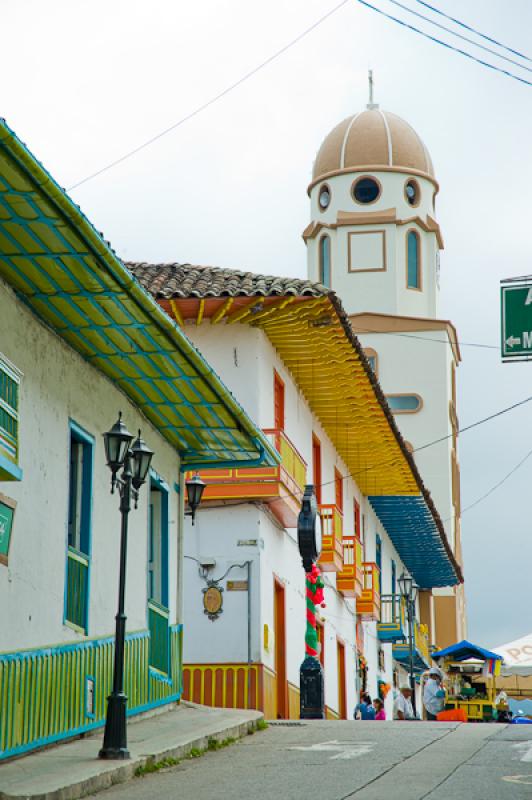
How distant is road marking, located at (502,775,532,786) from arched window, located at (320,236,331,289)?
121 ft

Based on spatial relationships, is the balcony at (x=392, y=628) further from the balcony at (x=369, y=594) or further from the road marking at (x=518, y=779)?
the road marking at (x=518, y=779)

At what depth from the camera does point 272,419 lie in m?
23.4

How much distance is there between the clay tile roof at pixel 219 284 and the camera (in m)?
21.4

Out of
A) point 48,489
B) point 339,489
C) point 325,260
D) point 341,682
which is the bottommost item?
point 341,682

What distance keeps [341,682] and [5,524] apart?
18996mm

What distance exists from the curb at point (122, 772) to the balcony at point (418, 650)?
23.8 metres

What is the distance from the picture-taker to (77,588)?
13.5 m

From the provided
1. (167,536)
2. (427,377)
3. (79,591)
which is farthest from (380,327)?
(79,591)

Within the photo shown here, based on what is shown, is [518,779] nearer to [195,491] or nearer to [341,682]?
[195,491]

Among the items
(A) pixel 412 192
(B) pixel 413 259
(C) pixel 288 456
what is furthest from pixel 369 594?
(A) pixel 412 192

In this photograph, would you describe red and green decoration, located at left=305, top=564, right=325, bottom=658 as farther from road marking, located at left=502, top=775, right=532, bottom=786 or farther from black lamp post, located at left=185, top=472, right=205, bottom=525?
road marking, located at left=502, top=775, right=532, bottom=786

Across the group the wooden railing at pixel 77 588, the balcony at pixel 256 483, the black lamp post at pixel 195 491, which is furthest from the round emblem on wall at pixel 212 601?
the wooden railing at pixel 77 588

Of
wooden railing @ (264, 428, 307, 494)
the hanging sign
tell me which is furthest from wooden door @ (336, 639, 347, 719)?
the hanging sign

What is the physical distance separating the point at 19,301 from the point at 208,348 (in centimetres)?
1068
